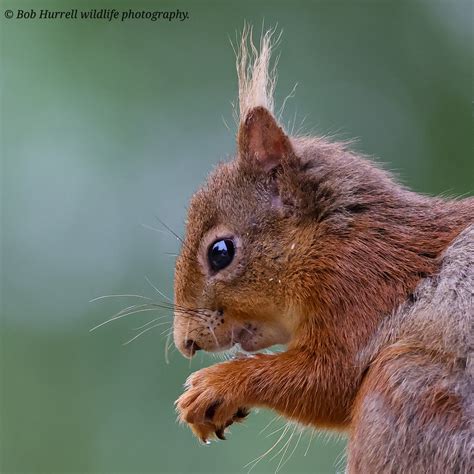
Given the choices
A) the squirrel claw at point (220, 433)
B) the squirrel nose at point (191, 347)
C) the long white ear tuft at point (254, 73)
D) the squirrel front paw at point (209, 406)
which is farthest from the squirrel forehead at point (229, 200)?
the squirrel claw at point (220, 433)

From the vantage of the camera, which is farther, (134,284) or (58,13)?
(58,13)

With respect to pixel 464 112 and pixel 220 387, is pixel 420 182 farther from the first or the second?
pixel 220 387

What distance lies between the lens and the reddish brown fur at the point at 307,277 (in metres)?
2.64

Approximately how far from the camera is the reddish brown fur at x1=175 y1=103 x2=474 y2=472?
2639mm

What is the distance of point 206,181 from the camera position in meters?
3.19

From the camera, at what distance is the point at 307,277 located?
2781mm

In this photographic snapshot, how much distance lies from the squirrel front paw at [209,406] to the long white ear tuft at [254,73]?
816 millimetres

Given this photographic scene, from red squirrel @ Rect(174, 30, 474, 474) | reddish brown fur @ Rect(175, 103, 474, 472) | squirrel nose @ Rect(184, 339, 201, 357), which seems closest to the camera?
red squirrel @ Rect(174, 30, 474, 474)

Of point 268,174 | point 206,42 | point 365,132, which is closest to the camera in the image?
point 268,174

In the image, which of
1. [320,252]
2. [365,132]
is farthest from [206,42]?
[320,252]

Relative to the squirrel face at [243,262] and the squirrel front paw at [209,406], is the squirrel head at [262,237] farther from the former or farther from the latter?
the squirrel front paw at [209,406]

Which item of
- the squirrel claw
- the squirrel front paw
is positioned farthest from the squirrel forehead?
the squirrel claw

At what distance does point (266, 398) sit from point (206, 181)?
82cm

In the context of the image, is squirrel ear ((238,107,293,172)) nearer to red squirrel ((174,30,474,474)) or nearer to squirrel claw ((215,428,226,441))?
red squirrel ((174,30,474,474))
